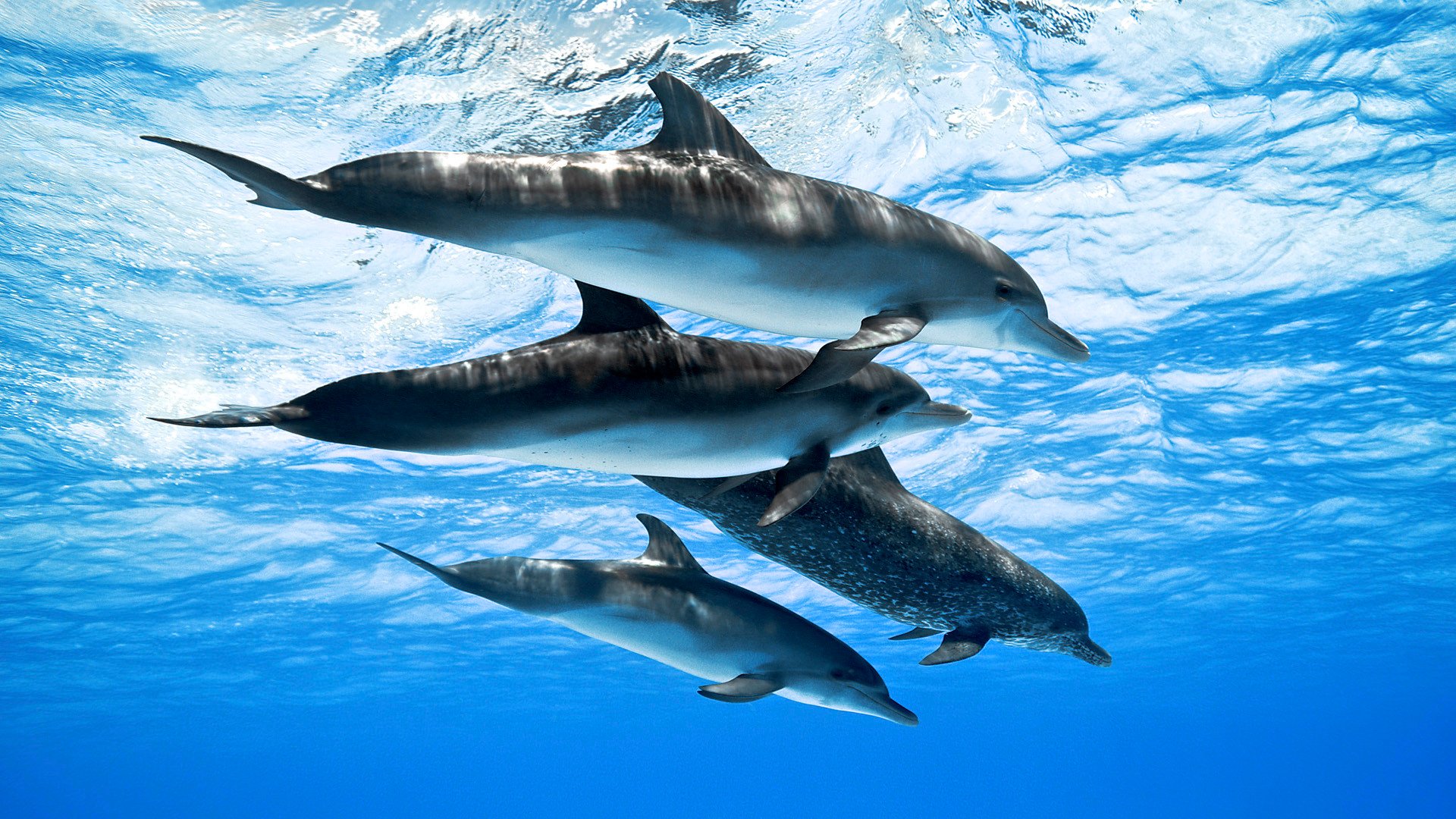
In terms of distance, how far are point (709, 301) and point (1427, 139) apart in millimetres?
11721

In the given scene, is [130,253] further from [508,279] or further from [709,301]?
[709,301]

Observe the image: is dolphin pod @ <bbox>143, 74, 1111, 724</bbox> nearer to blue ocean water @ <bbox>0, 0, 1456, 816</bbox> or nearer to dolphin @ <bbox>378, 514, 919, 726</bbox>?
dolphin @ <bbox>378, 514, 919, 726</bbox>

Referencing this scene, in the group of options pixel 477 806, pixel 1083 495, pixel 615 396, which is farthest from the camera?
pixel 477 806

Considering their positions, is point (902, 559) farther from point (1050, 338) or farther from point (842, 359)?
point (842, 359)

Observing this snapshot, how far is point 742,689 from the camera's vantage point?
15.3 feet

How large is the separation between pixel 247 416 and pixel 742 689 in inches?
125

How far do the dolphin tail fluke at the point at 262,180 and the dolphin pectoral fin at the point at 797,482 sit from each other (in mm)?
1843

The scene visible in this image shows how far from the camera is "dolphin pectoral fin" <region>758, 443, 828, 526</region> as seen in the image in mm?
3102

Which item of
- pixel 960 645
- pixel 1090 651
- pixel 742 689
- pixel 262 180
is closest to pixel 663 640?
pixel 742 689

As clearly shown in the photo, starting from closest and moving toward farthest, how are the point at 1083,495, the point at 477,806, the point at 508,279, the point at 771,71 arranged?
1. the point at 771,71
2. the point at 508,279
3. the point at 1083,495
4. the point at 477,806

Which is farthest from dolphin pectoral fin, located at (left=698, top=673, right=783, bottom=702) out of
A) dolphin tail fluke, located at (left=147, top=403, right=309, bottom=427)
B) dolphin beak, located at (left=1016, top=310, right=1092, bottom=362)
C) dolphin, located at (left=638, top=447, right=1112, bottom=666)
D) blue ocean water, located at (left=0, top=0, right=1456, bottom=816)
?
blue ocean water, located at (left=0, top=0, right=1456, bottom=816)

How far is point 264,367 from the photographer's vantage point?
46.8 feet

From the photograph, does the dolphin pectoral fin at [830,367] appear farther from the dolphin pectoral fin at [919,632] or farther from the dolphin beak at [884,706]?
the dolphin pectoral fin at [919,632]

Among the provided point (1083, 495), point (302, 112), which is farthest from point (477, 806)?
point (302, 112)
